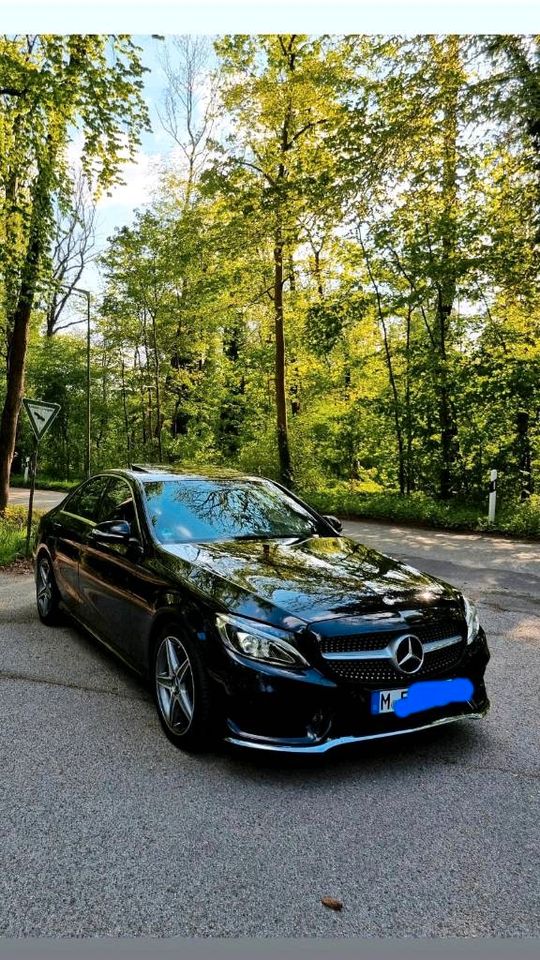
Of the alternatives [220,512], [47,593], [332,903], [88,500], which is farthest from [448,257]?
[332,903]

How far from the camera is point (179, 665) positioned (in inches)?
129

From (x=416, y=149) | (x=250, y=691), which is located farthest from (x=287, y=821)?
(x=416, y=149)

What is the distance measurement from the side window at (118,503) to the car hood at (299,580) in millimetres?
601

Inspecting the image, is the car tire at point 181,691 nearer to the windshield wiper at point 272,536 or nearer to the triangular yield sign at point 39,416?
the windshield wiper at point 272,536

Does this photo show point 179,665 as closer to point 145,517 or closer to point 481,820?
point 145,517

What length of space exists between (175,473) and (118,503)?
0.47 meters

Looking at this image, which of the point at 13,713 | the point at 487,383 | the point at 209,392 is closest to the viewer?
the point at 13,713

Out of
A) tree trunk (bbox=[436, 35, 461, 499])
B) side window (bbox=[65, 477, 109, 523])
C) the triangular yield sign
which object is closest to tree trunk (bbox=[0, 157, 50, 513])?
the triangular yield sign

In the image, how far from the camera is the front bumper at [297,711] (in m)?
2.78

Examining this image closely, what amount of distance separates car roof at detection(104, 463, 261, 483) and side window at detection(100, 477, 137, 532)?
3.6 inches

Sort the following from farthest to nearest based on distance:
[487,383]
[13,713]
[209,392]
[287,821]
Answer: [209,392], [487,383], [13,713], [287,821]

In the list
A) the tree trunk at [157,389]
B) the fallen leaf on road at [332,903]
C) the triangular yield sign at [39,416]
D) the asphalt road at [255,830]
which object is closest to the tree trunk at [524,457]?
the triangular yield sign at [39,416]

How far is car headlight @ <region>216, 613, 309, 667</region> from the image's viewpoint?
2.82 metres

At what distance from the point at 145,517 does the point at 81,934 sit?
241 cm
